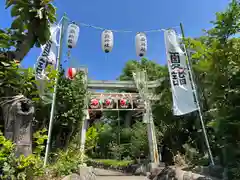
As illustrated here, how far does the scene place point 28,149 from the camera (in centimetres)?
469

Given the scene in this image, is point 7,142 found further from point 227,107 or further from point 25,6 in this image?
point 227,107

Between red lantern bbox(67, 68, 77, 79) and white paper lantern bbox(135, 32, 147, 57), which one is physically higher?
white paper lantern bbox(135, 32, 147, 57)

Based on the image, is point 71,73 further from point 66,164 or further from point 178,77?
point 66,164

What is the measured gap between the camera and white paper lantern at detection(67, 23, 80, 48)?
9.02 meters

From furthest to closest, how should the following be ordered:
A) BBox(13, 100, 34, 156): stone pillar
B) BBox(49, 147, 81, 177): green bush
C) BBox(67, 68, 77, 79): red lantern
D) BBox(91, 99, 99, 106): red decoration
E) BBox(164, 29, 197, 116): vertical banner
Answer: BBox(91, 99, 99, 106): red decoration → BBox(67, 68, 77, 79): red lantern → BBox(164, 29, 197, 116): vertical banner → BBox(49, 147, 81, 177): green bush → BBox(13, 100, 34, 156): stone pillar

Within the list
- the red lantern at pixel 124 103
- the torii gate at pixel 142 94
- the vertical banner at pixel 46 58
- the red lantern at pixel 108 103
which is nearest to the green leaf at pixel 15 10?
the vertical banner at pixel 46 58

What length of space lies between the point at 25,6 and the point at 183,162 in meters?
6.77

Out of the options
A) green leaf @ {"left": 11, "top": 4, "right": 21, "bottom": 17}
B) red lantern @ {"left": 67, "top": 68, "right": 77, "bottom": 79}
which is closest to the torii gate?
red lantern @ {"left": 67, "top": 68, "right": 77, "bottom": 79}

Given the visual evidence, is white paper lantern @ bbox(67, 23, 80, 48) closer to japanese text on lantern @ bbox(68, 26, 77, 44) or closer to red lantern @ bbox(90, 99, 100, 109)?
japanese text on lantern @ bbox(68, 26, 77, 44)

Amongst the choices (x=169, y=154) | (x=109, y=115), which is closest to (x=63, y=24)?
(x=169, y=154)

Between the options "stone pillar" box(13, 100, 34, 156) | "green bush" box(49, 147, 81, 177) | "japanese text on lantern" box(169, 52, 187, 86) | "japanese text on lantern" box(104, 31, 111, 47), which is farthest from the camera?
"japanese text on lantern" box(104, 31, 111, 47)

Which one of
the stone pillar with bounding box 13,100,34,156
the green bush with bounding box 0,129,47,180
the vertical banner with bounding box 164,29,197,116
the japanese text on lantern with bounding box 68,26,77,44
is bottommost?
the green bush with bounding box 0,129,47,180

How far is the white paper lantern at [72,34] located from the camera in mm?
9023

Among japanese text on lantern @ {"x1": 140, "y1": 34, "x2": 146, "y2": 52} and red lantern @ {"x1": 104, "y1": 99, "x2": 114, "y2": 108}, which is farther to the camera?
red lantern @ {"x1": 104, "y1": 99, "x2": 114, "y2": 108}
